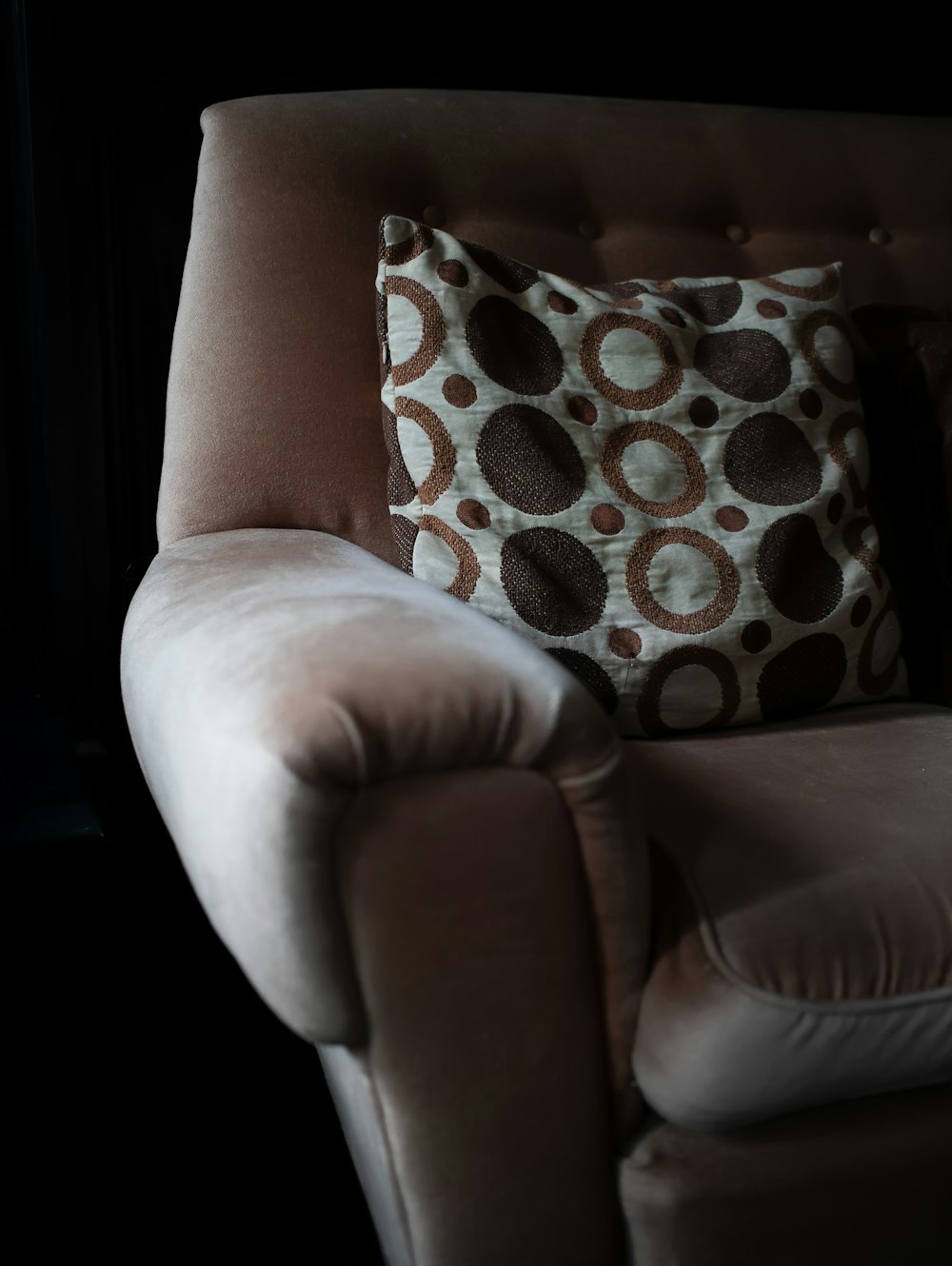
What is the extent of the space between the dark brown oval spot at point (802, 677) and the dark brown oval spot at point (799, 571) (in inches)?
1.0

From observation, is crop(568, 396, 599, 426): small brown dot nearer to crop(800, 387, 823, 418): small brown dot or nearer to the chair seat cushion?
crop(800, 387, 823, 418): small brown dot

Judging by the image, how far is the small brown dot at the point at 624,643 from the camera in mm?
957

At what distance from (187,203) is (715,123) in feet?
2.15

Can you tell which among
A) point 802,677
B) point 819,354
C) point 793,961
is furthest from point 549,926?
point 819,354

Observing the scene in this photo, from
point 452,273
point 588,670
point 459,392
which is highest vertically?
point 452,273

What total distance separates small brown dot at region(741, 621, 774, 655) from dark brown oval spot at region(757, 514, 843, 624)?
2cm

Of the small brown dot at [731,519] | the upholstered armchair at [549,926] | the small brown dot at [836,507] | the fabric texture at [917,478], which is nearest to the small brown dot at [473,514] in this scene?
the upholstered armchair at [549,926]

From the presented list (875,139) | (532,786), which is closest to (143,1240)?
(532,786)

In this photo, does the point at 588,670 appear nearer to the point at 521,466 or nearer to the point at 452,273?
the point at 521,466

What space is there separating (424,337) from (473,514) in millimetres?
165

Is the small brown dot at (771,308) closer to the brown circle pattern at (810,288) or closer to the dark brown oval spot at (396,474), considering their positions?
the brown circle pattern at (810,288)

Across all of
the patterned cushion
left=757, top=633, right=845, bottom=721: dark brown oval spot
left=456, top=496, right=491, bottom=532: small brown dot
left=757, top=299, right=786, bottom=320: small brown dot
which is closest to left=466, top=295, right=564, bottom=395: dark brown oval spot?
the patterned cushion

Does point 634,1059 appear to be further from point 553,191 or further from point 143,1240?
point 553,191

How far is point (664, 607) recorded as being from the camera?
3.19 ft
